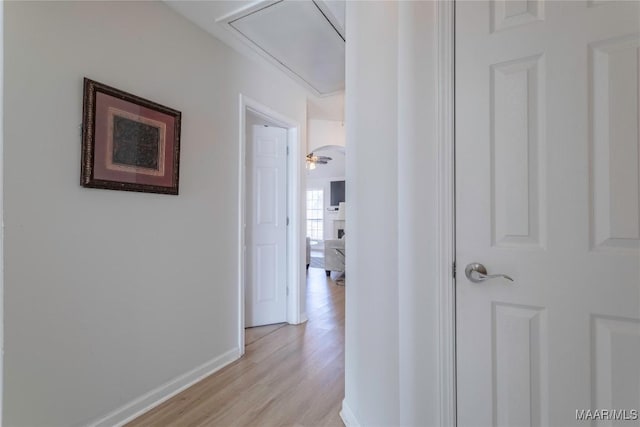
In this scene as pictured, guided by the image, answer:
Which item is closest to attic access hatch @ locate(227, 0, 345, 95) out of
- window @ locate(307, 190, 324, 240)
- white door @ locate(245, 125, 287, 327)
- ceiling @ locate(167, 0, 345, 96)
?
ceiling @ locate(167, 0, 345, 96)

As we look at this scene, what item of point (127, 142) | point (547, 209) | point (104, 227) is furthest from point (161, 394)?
point (547, 209)

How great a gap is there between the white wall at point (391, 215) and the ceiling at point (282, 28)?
0.50 m

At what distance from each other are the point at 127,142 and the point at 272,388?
1728 mm

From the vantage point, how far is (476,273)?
1065mm

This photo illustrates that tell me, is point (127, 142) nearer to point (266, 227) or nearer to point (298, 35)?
point (298, 35)

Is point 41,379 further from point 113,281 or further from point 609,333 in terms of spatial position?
point 609,333

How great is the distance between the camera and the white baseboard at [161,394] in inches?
62.5

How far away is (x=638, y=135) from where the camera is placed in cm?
90

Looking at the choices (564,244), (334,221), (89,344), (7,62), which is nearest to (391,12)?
(564,244)

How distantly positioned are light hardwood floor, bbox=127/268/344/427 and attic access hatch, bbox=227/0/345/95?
243 cm

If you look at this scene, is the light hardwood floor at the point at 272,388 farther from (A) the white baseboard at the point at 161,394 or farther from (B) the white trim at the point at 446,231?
(B) the white trim at the point at 446,231

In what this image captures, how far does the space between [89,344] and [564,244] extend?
2095 millimetres

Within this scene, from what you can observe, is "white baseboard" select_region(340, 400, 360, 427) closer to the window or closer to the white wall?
the white wall

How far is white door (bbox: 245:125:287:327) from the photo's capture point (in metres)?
3.00
